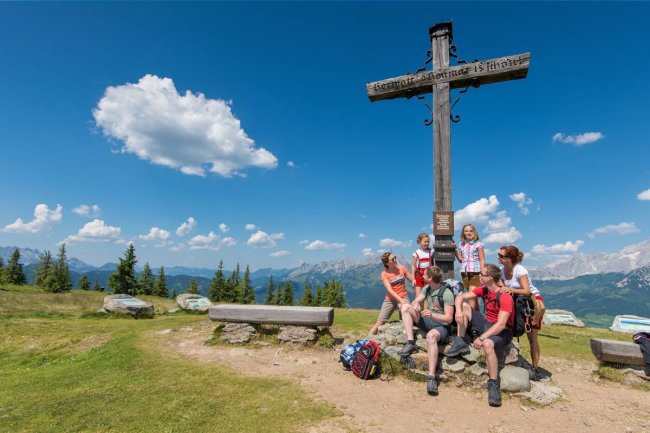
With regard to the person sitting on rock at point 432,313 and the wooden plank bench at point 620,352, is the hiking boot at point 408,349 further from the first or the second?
the wooden plank bench at point 620,352

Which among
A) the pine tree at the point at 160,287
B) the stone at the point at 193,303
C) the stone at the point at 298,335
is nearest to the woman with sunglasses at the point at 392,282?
the stone at the point at 298,335

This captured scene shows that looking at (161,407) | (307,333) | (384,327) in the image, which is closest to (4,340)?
(161,407)

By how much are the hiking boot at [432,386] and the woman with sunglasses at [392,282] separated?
2.21 metres

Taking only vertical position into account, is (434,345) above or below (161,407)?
above

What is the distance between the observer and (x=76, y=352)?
404 inches

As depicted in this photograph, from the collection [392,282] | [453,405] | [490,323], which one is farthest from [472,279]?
[453,405]

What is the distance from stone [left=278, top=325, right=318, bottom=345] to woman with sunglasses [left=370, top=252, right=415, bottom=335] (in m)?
1.85

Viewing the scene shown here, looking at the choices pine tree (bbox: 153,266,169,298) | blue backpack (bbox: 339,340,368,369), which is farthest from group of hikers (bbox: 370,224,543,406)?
pine tree (bbox: 153,266,169,298)

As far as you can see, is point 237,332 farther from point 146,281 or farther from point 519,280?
point 146,281

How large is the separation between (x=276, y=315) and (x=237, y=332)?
150 cm

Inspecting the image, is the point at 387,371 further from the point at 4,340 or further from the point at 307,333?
the point at 4,340

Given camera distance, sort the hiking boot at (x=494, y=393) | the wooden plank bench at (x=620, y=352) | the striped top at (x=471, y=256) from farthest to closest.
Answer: the striped top at (x=471, y=256)
the wooden plank bench at (x=620, y=352)
the hiking boot at (x=494, y=393)

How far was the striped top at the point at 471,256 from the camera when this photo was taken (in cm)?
791

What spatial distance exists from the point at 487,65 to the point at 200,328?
533 inches
